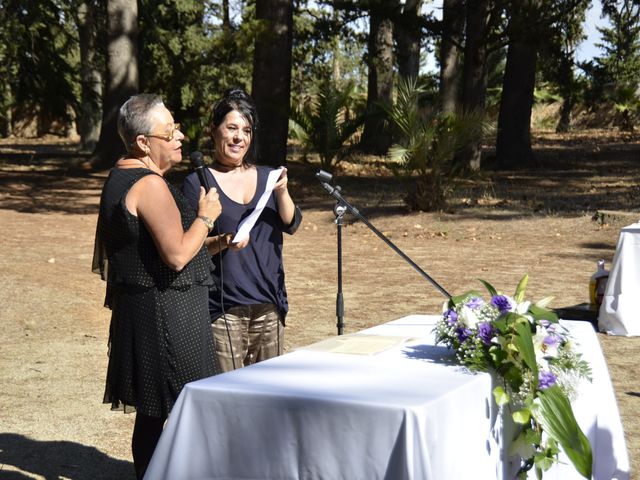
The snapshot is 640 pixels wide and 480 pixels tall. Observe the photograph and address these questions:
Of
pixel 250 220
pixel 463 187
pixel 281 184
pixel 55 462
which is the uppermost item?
pixel 281 184

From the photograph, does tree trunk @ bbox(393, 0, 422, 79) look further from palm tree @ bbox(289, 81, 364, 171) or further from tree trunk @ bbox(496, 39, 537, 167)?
palm tree @ bbox(289, 81, 364, 171)

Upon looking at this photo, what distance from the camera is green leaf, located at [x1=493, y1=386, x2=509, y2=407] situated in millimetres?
3455

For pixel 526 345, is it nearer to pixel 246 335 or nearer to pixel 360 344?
pixel 360 344

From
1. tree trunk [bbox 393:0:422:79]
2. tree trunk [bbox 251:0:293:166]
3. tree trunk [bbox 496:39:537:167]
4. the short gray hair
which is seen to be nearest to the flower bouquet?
the short gray hair

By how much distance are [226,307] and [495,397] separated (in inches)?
61.9

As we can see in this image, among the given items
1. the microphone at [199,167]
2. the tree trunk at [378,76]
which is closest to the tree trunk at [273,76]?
the tree trunk at [378,76]

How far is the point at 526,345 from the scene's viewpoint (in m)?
3.47

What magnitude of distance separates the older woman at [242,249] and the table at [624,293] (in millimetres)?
5059

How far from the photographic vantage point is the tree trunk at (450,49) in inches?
937

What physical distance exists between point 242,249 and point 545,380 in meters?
1.66

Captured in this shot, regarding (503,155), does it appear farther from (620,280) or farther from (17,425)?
(17,425)

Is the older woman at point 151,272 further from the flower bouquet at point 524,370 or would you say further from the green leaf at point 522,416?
the green leaf at point 522,416

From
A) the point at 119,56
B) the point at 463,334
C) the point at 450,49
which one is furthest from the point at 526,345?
the point at 450,49

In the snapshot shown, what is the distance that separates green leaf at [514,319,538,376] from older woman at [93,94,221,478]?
4.22 feet
